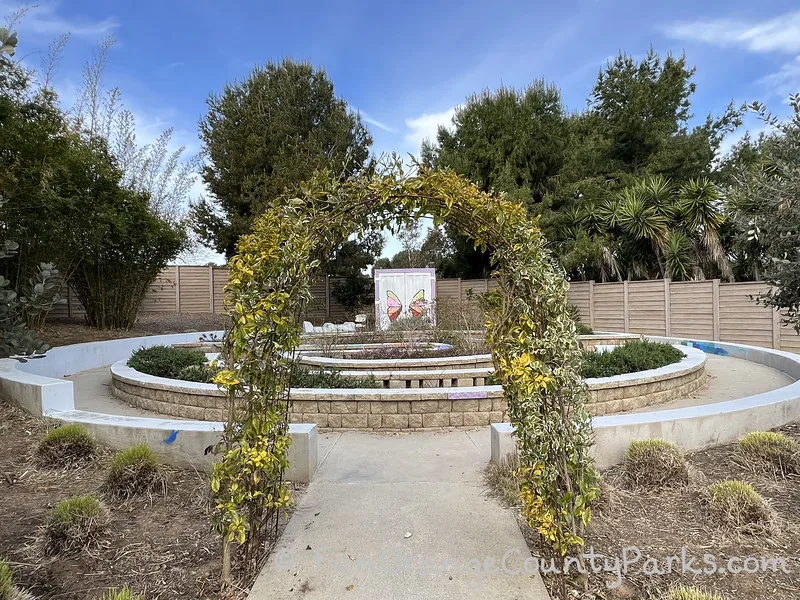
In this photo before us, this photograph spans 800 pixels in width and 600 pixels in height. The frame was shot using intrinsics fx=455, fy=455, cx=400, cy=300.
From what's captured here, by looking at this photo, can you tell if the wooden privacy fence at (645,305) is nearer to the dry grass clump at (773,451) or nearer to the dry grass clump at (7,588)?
the dry grass clump at (7,588)

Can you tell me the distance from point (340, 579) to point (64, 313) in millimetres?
14535

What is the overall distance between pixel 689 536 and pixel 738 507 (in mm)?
376

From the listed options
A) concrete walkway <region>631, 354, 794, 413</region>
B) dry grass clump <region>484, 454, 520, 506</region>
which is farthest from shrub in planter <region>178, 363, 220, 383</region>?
concrete walkway <region>631, 354, 794, 413</region>

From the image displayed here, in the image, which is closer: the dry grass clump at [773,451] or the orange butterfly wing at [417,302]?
the dry grass clump at [773,451]

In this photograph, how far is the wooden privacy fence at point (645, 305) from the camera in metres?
10.6

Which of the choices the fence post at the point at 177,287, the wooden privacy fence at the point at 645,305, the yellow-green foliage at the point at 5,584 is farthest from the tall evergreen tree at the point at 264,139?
the yellow-green foliage at the point at 5,584

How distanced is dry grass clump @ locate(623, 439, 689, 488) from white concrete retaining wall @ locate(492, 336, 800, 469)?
174 mm

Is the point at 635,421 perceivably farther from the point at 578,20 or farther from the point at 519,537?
the point at 578,20

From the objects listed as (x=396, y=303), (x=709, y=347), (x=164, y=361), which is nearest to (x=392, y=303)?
(x=396, y=303)

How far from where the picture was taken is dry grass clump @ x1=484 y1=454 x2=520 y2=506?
2.98m

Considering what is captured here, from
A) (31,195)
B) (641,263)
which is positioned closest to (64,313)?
(31,195)

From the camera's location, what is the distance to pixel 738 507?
2.64 m

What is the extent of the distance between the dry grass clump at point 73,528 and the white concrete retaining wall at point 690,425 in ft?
8.48

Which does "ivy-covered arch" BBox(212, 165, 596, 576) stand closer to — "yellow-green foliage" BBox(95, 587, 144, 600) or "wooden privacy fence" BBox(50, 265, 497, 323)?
"yellow-green foliage" BBox(95, 587, 144, 600)
